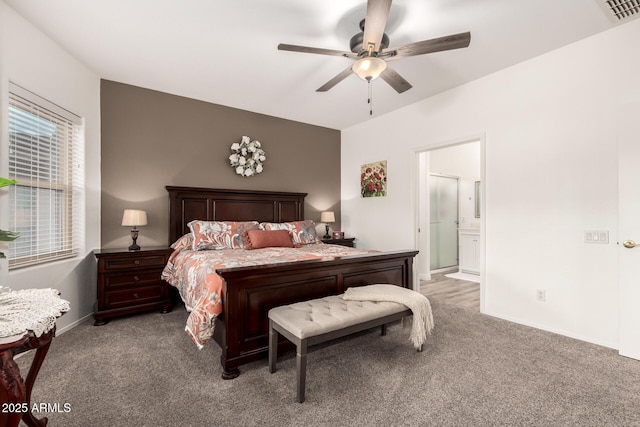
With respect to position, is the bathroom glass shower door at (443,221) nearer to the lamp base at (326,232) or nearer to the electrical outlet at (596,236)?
the lamp base at (326,232)

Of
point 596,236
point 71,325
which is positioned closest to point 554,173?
point 596,236

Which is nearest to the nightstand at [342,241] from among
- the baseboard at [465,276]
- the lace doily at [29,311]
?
the baseboard at [465,276]

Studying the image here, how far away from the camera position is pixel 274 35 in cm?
262

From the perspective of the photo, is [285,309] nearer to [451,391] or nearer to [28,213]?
[451,391]

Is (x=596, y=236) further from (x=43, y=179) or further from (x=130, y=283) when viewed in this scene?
(x=43, y=179)

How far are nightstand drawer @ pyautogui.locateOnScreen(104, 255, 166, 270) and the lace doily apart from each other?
1.75 meters

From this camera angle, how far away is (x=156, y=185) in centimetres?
386

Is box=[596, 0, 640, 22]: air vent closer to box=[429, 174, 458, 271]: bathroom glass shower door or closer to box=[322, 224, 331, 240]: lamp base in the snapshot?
box=[429, 174, 458, 271]: bathroom glass shower door

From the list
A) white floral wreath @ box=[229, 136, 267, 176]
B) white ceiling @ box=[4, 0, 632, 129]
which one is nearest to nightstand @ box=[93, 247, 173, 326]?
white floral wreath @ box=[229, 136, 267, 176]

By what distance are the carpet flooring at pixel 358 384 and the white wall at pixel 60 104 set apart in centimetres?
57

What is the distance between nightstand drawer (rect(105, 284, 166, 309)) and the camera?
3133 mm

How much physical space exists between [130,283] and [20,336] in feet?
7.87

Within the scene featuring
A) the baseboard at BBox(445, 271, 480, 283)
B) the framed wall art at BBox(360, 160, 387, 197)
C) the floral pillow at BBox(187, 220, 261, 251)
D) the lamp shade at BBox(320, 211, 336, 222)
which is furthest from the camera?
the baseboard at BBox(445, 271, 480, 283)

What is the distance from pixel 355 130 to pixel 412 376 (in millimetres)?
4219
